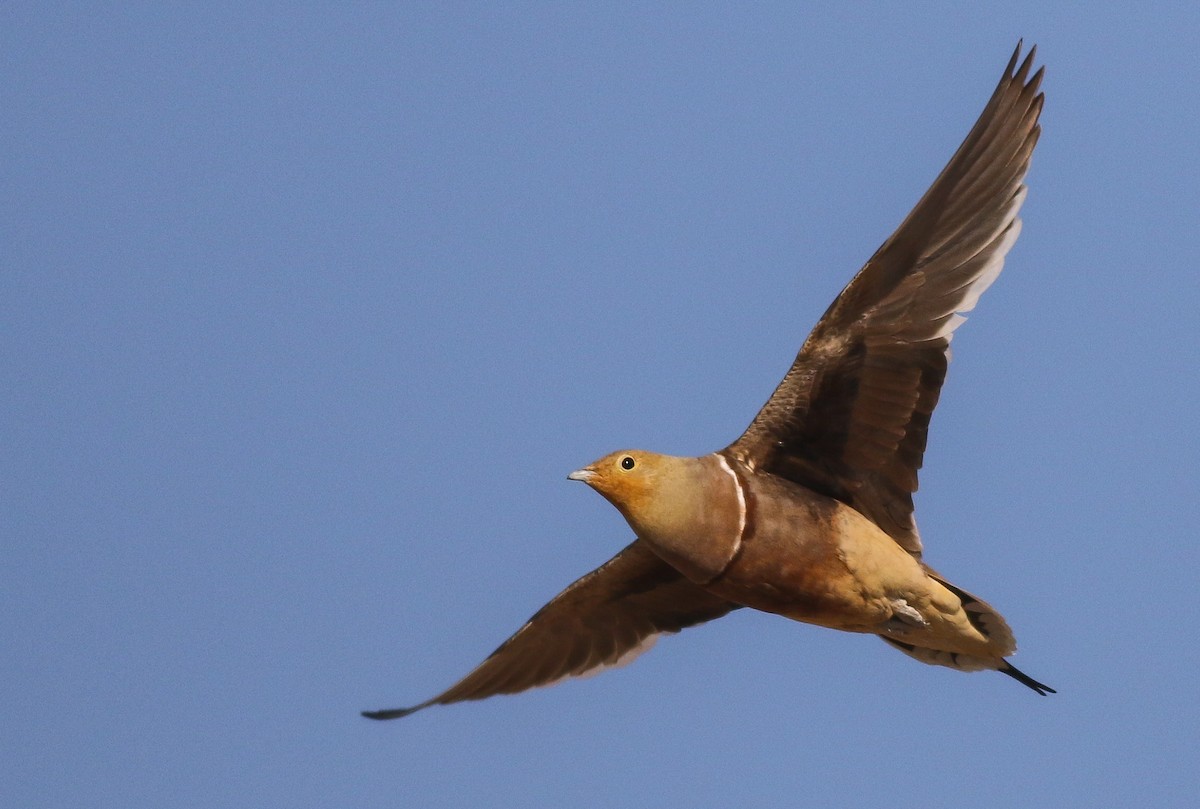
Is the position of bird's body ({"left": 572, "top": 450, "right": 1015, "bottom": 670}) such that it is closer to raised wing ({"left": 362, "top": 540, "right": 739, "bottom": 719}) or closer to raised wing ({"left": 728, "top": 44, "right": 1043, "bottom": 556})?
raised wing ({"left": 728, "top": 44, "right": 1043, "bottom": 556})

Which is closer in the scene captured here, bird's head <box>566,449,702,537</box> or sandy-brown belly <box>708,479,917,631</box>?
bird's head <box>566,449,702,537</box>

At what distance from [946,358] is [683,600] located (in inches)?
115

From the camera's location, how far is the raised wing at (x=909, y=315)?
11.2 meters

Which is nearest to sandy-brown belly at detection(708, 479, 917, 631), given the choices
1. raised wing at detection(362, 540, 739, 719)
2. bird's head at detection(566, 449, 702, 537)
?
bird's head at detection(566, 449, 702, 537)

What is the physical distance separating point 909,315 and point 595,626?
11.6 ft

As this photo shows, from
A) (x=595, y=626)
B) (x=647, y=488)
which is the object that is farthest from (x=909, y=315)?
(x=595, y=626)

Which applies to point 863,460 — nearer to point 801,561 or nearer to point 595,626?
point 801,561

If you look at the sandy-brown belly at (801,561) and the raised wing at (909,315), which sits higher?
the raised wing at (909,315)

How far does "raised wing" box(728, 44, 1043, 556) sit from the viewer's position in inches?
443

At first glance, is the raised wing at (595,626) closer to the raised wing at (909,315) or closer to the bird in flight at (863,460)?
the bird in flight at (863,460)

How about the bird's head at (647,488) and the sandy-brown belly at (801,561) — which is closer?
the bird's head at (647,488)

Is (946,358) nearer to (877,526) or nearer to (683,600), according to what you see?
(877,526)

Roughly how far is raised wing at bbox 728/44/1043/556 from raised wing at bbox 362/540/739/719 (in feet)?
5.54

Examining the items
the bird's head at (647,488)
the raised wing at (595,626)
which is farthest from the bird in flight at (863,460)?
the raised wing at (595,626)
